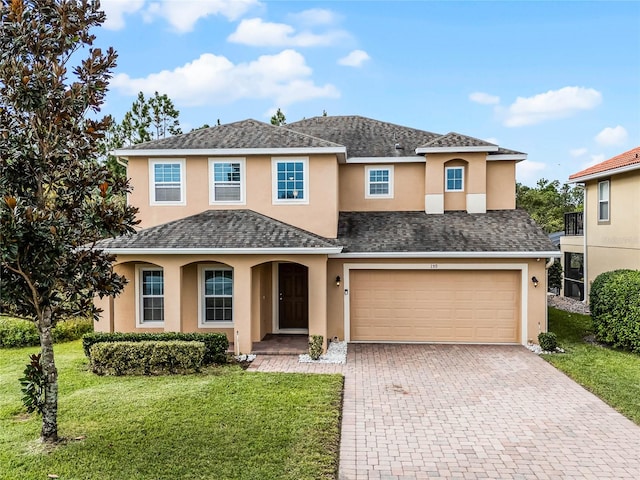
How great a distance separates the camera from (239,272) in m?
11.9

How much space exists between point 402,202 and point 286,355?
7438 mm

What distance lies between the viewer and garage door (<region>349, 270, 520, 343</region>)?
1323cm

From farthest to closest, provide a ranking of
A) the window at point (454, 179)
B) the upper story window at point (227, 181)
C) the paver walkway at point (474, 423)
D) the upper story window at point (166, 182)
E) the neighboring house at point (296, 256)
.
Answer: the window at point (454, 179) < the upper story window at point (166, 182) < the upper story window at point (227, 181) < the neighboring house at point (296, 256) < the paver walkway at point (474, 423)

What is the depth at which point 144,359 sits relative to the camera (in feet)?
34.0

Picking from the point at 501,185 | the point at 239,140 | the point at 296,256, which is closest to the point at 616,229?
the point at 501,185

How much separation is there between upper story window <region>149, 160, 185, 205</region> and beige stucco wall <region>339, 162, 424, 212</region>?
229 inches

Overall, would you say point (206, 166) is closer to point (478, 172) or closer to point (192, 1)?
point (192, 1)

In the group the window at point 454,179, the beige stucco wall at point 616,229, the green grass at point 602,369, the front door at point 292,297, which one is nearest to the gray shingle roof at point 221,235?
the front door at point 292,297

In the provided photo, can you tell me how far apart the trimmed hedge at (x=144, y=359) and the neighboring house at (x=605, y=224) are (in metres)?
16.3

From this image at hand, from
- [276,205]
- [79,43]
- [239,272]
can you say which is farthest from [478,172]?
[79,43]

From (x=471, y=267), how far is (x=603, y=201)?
9481 millimetres

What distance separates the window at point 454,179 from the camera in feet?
51.7

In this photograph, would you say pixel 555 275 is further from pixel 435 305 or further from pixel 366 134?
pixel 366 134

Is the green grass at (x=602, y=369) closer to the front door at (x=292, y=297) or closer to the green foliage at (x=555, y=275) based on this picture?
the green foliage at (x=555, y=275)
